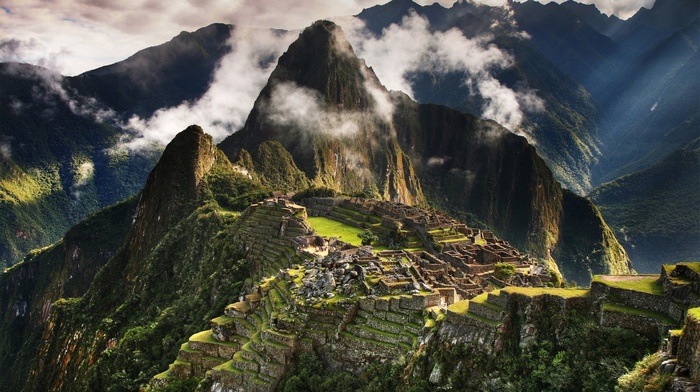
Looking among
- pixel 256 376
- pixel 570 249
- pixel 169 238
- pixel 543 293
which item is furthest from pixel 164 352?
pixel 570 249

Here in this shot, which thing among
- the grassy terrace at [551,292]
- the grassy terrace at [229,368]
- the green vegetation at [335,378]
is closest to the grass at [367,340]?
the green vegetation at [335,378]

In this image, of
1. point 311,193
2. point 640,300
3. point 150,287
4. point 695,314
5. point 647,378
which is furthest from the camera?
point 311,193

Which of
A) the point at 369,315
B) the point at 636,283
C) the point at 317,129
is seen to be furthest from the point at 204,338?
the point at 317,129

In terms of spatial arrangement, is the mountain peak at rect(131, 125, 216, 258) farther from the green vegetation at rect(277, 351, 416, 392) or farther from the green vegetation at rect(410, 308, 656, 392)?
the green vegetation at rect(410, 308, 656, 392)

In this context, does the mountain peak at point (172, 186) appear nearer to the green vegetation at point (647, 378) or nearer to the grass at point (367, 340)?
the grass at point (367, 340)

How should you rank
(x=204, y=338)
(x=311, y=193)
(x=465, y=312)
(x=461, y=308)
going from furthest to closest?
(x=311, y=193), (x=204, y=338), (x=461, y=308), (x=465, y=312)

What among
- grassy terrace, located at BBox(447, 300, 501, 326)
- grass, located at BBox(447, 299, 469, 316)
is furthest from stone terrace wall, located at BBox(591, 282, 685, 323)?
grass, located at BBox(447, 299, 469, 316)

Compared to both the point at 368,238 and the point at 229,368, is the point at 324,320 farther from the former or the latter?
the point at 368,238
